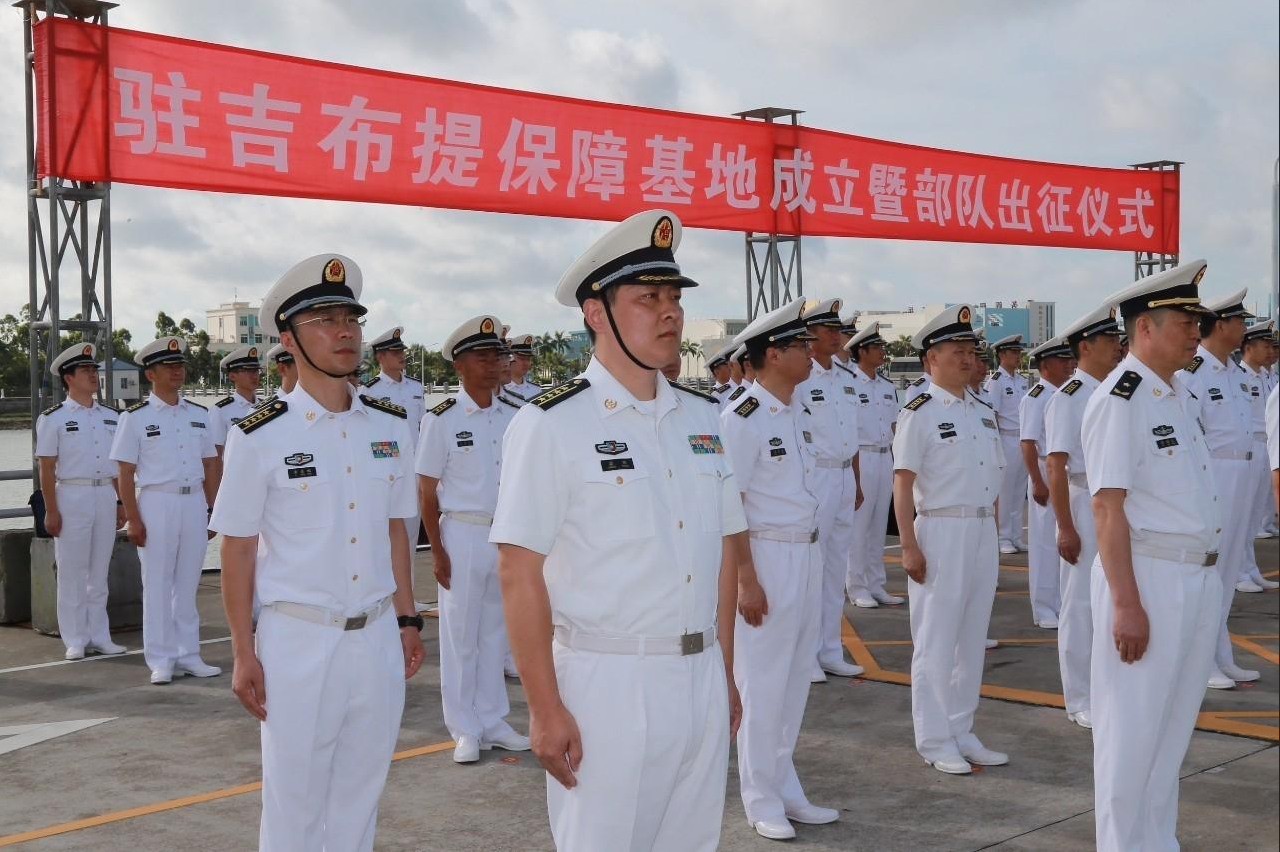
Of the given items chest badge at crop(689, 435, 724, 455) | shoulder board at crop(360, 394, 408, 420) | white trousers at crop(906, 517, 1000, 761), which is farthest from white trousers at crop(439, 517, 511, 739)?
chest badge at crop(689, 435, 724, 455)

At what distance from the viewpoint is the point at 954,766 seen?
5863 millimetres

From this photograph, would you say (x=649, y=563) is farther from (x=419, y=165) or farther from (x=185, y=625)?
(x=419, y=165)

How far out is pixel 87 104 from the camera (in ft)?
27.8

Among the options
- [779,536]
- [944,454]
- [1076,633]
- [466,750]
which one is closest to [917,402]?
[944,454]

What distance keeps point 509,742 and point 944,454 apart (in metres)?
2.70

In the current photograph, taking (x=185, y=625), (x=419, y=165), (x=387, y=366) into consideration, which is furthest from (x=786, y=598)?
(x=387, y=366)

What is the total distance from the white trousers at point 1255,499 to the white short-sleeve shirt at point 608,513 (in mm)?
6431

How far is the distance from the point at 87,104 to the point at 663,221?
21.8ft

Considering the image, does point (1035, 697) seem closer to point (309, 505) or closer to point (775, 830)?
point (775, 830)

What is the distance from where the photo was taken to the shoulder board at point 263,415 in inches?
157

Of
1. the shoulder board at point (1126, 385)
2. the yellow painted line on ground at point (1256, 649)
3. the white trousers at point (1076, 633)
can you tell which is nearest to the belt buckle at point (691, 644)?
the shoulder board at point (1126, 385)

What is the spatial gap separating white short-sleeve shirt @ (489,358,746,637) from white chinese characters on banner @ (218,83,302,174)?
22.4 feet

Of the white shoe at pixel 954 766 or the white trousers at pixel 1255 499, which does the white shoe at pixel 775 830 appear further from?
the white trousers at pixel 1255 499

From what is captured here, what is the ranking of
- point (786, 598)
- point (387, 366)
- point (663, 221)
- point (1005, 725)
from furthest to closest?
1. point (387, 366)
2. point (1005, 725)
3. point (786, 598)
4. point (663, 221)
